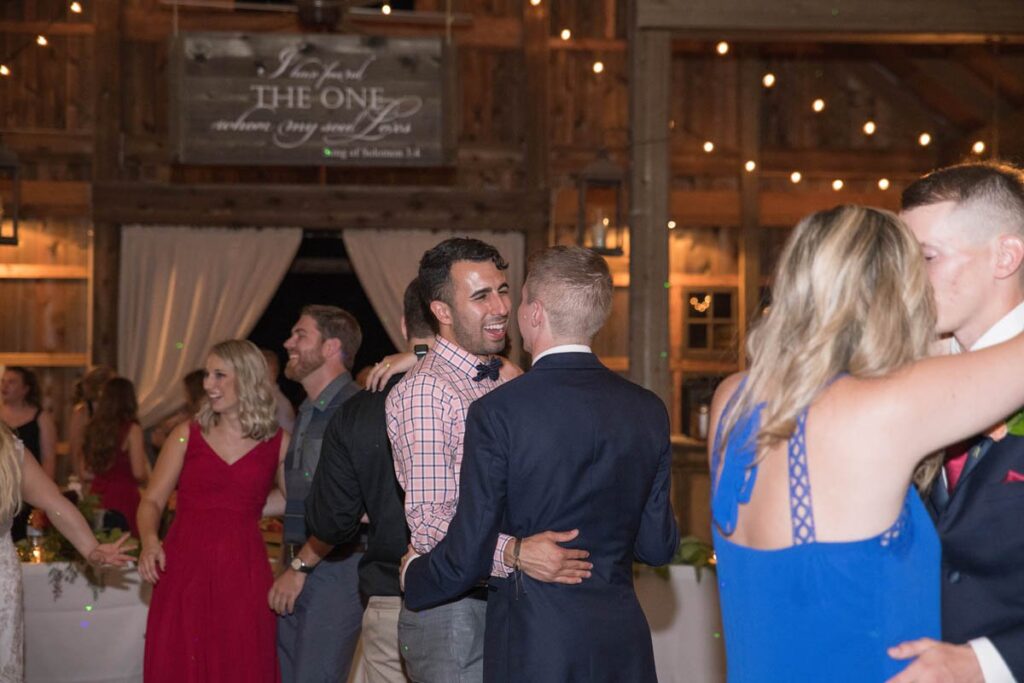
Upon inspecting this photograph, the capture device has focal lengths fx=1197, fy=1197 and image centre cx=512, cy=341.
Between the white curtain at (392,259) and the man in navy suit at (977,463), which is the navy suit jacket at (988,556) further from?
the white curtain at (392,259)

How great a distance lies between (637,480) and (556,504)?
0.72 feet

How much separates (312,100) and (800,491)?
25.5 ft

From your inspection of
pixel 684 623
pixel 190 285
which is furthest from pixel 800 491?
pixel 190 285

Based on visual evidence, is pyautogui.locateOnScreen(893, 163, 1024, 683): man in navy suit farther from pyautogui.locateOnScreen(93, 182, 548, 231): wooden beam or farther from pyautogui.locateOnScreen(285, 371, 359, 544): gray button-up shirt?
pyautogui.locateOnScreen(93, 182, 548, 231): wooden beam

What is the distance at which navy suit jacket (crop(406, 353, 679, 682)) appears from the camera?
2578 millimetres

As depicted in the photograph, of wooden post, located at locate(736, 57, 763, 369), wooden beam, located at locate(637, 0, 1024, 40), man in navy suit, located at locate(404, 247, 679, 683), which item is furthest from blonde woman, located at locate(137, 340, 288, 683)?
wooden post, located at locate(736, 57, 763, 369)

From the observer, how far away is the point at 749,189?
1067 centimetres

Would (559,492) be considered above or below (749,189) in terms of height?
below

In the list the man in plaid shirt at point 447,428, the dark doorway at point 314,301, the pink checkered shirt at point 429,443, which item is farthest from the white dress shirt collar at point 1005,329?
the dark doorway at point 314,301

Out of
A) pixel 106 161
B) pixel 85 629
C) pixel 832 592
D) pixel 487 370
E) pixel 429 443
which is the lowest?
pixel 85 629

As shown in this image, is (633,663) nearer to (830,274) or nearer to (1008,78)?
(830,274)

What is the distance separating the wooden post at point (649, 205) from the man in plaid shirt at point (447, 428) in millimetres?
4032

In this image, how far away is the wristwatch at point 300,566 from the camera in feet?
13.3

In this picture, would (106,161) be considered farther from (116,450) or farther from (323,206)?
(116,450)
